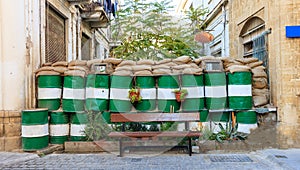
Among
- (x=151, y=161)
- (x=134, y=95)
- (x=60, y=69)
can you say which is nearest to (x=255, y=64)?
(x=134, y=95)

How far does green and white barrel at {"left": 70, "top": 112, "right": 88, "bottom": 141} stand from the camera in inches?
300

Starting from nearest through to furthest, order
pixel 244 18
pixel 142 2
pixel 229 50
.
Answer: pixel 244 18 < pixel 229 50 < pixel 142 2

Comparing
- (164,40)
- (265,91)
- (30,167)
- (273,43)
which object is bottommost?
(30,167)

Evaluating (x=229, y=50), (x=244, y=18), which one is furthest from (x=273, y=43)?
(x=229, y=50)

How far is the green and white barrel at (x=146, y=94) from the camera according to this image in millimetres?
7703

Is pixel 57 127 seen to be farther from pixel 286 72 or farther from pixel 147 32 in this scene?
pixel 147 32

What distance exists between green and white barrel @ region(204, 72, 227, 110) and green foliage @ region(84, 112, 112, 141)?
8.09 ft

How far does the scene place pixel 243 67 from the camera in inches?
300

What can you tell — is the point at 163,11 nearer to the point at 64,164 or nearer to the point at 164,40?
the point at 164,40

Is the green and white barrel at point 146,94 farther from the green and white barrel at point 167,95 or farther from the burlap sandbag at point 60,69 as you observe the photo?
the burlap sandbag at point 60,69

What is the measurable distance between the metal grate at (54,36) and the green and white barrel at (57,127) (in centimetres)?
227

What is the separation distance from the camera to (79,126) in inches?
301

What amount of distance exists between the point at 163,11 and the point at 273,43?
6.40 metres

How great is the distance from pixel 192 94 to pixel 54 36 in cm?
485
